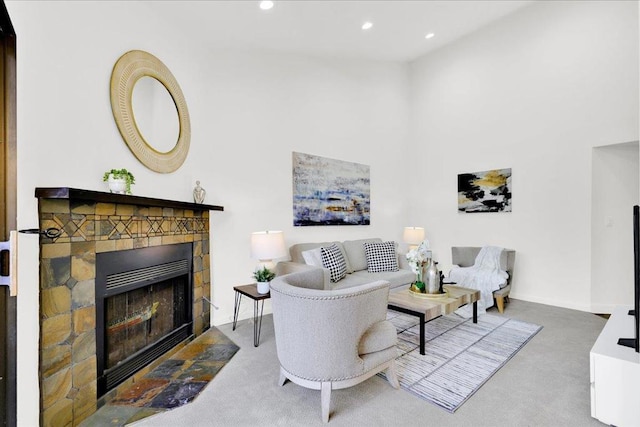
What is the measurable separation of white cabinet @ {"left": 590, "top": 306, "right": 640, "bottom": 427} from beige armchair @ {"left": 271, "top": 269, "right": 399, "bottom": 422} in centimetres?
124

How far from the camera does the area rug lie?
2.12m

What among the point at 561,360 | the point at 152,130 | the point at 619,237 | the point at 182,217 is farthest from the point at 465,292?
the point at 152,130

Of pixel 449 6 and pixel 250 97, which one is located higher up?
pixel 449 6

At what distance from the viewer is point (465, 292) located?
3227 mm

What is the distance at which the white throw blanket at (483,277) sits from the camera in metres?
3.79

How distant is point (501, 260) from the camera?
13.5 feet

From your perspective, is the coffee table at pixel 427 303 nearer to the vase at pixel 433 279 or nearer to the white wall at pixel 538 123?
the vase at pixel 433 279

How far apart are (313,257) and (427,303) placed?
145cm

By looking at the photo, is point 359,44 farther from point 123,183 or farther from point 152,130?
point 123,183

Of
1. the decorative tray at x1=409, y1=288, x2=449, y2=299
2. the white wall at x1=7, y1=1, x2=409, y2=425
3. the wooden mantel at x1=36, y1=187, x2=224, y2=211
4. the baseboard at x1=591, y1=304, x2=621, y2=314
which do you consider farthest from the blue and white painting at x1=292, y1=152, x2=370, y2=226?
the baseboard at x1=591, y1=304, x2=621, y2=314

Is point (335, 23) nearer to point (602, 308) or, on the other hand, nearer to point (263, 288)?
point (263, 288)

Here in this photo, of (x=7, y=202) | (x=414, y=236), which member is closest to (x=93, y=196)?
(x=7, y=202)

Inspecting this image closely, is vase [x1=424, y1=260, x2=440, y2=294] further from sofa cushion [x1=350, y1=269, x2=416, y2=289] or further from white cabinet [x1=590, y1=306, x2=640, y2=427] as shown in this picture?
white cabinet [x1=590, y1=306, x2=640, y2=427]

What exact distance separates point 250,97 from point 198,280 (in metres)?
2.35
